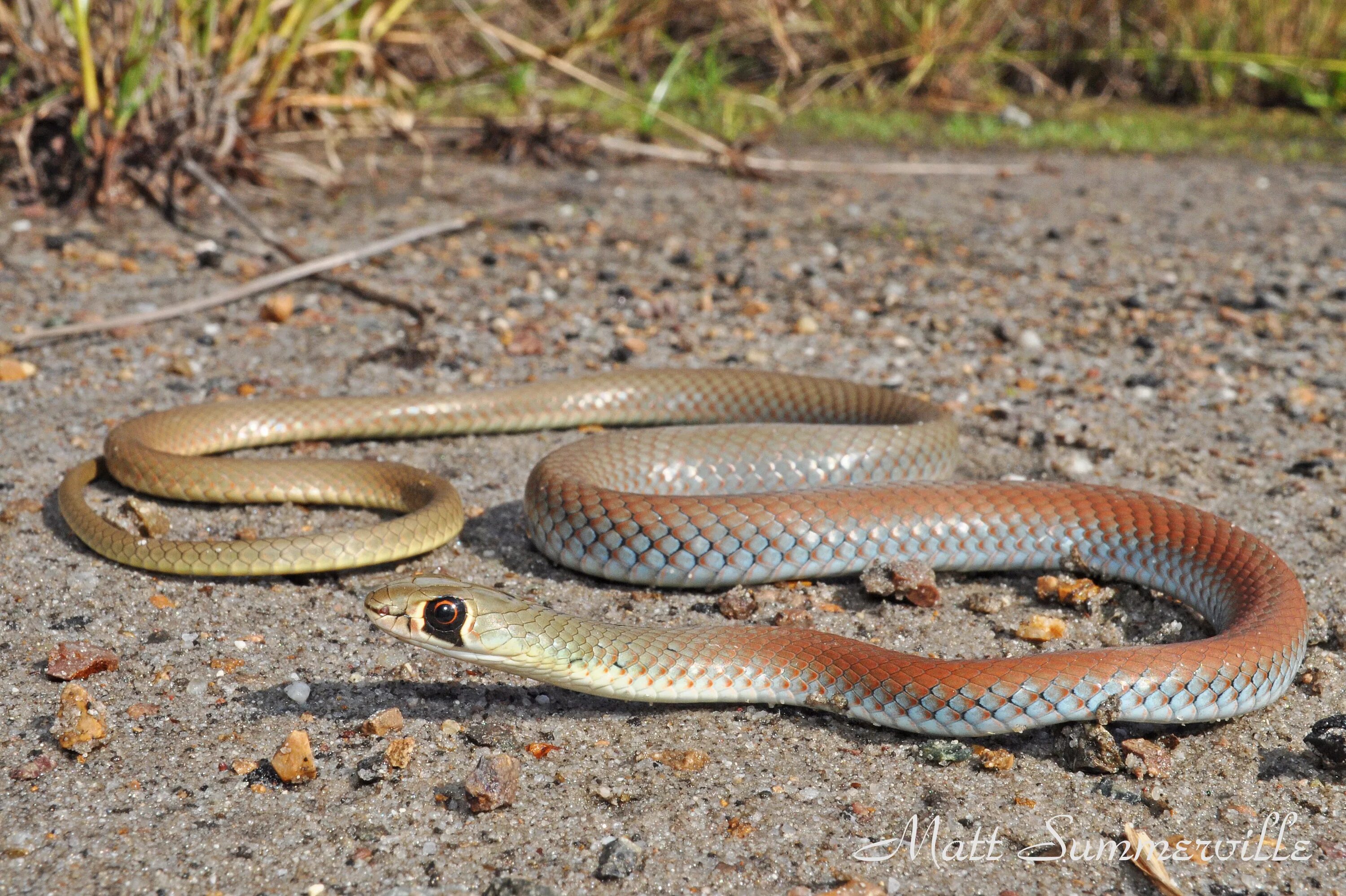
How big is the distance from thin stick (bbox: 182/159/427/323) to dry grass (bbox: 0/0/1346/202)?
18 centimetres

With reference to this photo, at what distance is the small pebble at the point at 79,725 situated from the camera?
3387 millimetres

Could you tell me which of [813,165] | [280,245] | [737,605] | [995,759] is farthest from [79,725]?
[813,165]

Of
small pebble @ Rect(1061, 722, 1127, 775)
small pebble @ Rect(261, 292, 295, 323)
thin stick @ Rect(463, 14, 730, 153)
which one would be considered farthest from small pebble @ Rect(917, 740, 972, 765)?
thin stick @ Rect(463, 14, 730, 153)

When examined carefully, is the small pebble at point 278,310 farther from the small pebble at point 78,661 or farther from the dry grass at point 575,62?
the small pebble at point 78,661

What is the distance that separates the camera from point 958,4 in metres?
12.0

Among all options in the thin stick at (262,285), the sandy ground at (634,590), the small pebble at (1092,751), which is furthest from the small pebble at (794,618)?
the thin stick at (262,285)

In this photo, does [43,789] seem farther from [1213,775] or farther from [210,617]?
[1213,775]

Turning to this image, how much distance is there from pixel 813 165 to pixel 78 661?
24.9 feet

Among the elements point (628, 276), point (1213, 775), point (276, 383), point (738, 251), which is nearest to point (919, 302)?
point (738, 251)

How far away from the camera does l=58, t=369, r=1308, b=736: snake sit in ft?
11.5

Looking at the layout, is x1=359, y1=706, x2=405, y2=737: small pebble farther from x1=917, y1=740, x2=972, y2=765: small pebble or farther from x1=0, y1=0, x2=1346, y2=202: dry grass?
x1=0, y1=0, x2=1346, y2=202: dry grass

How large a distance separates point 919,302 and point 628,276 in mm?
1853

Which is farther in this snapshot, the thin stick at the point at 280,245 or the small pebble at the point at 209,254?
the small pebble at the point at 209,254

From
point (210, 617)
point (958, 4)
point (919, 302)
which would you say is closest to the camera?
point (210, 617)
